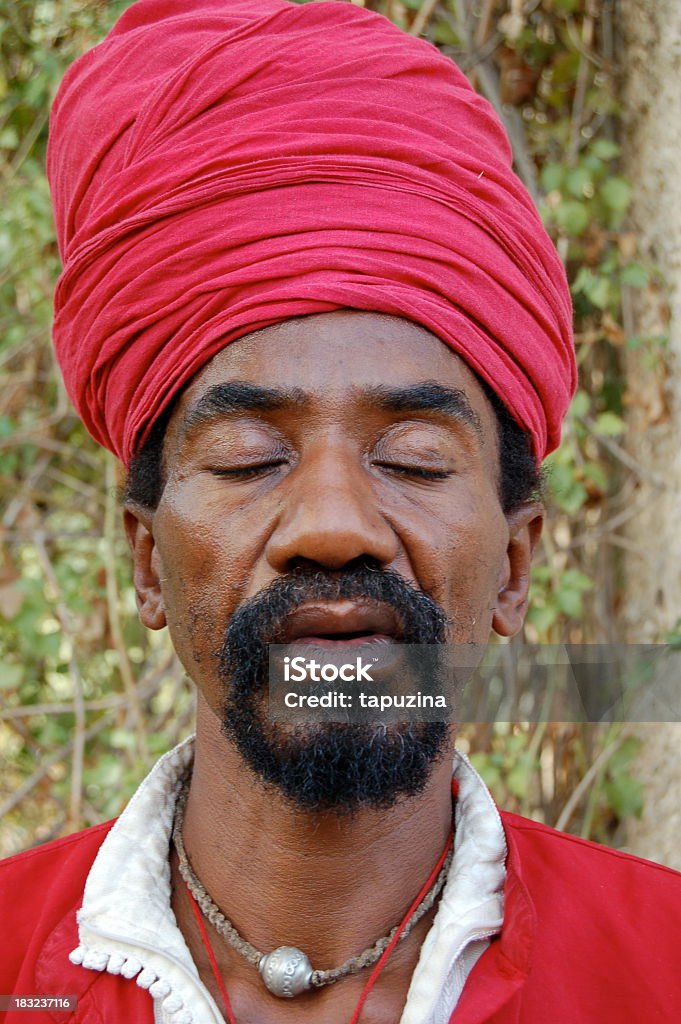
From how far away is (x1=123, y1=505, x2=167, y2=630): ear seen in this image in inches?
74.4

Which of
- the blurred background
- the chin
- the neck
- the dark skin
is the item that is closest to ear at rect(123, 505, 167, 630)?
the dark skin

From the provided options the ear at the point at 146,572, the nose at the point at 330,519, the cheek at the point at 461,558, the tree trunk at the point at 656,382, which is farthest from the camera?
the tree trunk at the point at 656,382

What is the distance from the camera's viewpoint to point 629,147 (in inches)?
120

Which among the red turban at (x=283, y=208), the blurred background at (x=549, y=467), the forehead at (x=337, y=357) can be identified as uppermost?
the red turban at (x=283, y=208)

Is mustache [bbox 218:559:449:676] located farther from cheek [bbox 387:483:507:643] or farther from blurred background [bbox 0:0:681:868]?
blurred background [bbox 0:0:681:868]

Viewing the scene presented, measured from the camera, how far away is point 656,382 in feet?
9.50

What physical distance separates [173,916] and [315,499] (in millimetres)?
746

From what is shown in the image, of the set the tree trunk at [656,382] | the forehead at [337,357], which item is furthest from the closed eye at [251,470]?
the tree trunk at [656,382]

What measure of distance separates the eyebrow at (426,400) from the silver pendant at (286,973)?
0.89 m

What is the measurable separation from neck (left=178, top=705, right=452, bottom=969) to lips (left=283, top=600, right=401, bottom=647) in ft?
0.95

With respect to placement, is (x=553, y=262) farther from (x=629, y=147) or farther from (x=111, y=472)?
(x=111, y=472)

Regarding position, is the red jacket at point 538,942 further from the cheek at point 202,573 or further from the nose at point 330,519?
the nose at point 330,519

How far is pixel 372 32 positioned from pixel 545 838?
1.47 metres

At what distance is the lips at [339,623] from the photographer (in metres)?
1.55
